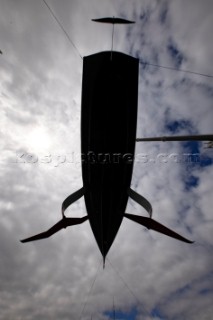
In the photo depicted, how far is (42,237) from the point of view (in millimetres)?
14938

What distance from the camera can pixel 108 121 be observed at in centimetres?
1272

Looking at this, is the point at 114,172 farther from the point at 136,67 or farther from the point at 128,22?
the point at 128,22

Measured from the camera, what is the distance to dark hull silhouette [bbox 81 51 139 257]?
40.9 feet

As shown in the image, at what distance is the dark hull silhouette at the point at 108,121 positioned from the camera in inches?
491

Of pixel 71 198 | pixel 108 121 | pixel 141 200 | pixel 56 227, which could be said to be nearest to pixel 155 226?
pixel 141 200

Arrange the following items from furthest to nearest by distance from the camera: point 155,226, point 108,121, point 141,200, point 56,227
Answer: point 56,227, point 141,200, point 155,226, point 108,121

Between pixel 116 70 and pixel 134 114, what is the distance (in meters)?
2.47

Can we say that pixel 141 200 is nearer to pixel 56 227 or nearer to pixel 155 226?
pixel 155 226

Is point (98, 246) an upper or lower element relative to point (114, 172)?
lower

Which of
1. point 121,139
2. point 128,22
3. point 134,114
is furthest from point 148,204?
point 128,22

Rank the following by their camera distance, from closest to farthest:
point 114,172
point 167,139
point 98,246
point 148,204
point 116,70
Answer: point 116,70 < point 114,172 < point 148,204 < point 98,246 < point 167,139

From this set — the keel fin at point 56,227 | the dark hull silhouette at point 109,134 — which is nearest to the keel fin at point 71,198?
the dark hull silhouette at point 109,134

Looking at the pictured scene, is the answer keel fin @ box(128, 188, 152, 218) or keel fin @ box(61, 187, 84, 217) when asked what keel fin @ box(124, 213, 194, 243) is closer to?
keel fin @ box(128, 188, 152, 218)

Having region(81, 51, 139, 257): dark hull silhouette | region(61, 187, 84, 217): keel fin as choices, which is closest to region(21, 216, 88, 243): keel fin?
region(61, 187, 84, 217): keel fin
